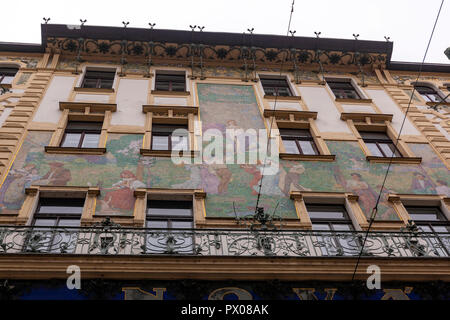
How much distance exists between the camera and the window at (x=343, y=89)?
19.2 meters

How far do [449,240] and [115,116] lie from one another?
33.5 feet

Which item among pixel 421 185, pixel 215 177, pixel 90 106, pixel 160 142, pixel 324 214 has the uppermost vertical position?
pixel 90 106

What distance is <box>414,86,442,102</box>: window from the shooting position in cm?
1998

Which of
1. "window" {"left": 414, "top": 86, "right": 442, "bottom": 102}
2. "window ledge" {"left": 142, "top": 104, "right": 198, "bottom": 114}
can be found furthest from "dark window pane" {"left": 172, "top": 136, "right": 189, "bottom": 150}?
"window" {"left": 414, "top": 86, "right": 442, "bottom": 102}

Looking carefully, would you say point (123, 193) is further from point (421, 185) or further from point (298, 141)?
point (421, 185)

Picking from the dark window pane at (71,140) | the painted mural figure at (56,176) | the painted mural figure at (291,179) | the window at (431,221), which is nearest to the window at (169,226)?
the painted mural figure at (56,176)

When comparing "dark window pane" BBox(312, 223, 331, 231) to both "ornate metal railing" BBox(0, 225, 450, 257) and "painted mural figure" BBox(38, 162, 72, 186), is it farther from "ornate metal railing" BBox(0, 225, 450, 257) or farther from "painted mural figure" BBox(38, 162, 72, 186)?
"painted mural figure" BBox(38, 162, 72, 186)

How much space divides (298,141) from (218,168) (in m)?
3.30

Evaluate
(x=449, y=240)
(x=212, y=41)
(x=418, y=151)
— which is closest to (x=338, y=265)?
(x=449, y=240)

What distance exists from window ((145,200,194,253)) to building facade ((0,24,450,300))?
0.15 ft

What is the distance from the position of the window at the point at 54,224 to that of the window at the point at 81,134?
8.82 ft

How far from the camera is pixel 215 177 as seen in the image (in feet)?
44.8

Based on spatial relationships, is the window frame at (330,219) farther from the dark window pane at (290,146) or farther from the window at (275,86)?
the window at (275,86)

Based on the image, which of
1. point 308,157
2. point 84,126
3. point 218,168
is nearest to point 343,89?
point 308,157
